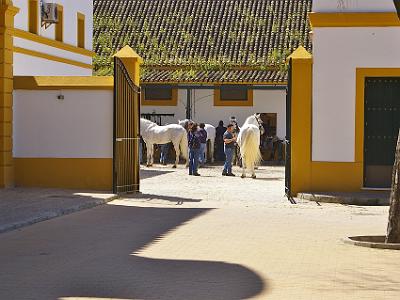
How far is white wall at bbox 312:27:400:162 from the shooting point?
22.7 m

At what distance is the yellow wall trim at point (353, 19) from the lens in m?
22.5

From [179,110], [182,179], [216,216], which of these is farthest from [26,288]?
[179,110]

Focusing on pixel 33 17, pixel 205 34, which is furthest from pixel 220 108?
pixel 33 17

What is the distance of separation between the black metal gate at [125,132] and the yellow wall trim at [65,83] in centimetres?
36

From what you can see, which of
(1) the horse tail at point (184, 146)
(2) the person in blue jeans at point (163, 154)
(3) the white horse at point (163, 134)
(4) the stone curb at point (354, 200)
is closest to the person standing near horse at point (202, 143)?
(1) the horse tail at point (184, 146)

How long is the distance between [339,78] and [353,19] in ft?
4.34

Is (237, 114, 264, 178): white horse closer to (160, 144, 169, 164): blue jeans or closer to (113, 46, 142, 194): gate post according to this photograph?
(113, 46, 142, 194): gate post

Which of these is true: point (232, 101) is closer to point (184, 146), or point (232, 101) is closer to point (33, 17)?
point (184, 146)

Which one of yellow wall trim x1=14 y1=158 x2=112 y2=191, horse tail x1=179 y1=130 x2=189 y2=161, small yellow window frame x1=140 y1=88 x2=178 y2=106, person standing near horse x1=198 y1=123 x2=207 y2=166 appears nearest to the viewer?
yellow wall trim x1=14 y1=158 x2=112 y2=191

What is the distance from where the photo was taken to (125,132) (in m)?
23.6

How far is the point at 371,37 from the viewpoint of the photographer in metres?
22.7

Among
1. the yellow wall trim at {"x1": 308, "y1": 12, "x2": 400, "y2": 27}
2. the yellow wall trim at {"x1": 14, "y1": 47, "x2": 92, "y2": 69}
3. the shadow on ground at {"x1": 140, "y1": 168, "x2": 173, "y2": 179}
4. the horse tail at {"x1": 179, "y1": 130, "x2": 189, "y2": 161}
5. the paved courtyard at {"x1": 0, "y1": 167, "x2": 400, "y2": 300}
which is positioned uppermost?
the yellow wall trim at {"x1": 308, "y1": 12, "x2": 400, "y2": 27}

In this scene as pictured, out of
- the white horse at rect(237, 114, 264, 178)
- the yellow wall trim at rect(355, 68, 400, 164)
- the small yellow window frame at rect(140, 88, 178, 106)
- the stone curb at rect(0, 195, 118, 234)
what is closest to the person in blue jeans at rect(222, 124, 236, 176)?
the white horse at rect(237, 114, 264, 178)

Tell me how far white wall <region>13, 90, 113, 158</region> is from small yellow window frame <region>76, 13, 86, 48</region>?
11885mm
